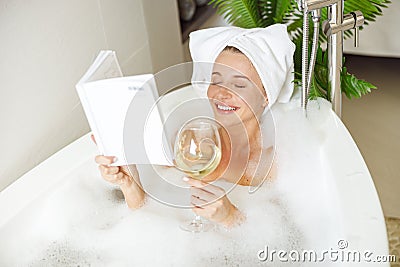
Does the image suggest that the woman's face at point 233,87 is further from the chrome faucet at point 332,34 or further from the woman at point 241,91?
the chrome faucet at point 332,34

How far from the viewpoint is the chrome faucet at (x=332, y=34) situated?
1.59 meters

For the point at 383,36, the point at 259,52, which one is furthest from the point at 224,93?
the point at 383,36

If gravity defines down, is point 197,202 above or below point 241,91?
below

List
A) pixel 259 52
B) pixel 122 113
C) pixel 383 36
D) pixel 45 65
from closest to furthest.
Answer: pixel 122 113
pixel 259 52
pixel 45 65
pixel 383 36

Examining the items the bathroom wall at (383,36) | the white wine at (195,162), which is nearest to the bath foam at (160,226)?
the white wine at (195,162)

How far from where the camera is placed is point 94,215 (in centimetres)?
167

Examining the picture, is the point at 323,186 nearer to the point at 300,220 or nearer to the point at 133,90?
the point at 300,220

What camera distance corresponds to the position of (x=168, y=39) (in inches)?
99.7

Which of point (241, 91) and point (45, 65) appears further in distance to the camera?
point (45, 65)

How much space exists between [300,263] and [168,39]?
1.29m

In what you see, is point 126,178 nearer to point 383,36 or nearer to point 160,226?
point 160,226

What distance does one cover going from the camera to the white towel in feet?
5.41

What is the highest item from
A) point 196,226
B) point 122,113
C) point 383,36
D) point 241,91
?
point 122,113

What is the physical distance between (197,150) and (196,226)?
0.22m
